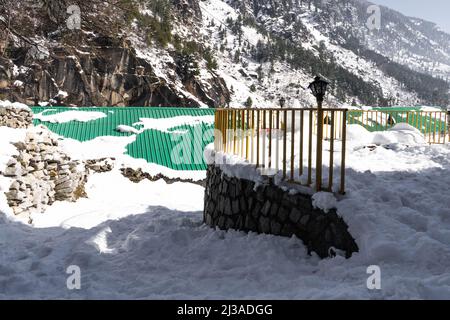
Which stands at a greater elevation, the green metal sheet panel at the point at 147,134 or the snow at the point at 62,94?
the snow at the point at 62,94

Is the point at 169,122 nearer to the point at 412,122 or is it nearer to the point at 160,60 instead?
the point at 412,122

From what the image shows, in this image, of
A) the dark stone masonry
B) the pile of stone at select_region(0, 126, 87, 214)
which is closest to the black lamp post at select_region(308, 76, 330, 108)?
the dark stone masonry

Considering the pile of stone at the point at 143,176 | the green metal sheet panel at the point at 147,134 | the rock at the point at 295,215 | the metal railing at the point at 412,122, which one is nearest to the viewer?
the rock at the point at 295,215

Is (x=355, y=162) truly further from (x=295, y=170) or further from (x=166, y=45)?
(x=166, y=45)

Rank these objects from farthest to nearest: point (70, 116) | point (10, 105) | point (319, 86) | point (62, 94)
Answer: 1. point (62, 94)
2. point (70, 116)
3. point (10, 105)
4. point (319, 86)

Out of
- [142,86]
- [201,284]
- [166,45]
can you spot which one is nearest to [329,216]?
[201,284]

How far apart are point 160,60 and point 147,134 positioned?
29.3 meters

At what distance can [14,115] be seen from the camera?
37.6 ft

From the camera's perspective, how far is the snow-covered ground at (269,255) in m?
3.31

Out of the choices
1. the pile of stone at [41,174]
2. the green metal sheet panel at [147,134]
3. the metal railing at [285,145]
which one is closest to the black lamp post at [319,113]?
the metal railing at [285,145]

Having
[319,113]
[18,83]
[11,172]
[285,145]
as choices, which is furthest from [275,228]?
[18,83]

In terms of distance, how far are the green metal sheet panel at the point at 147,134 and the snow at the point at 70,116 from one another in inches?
9.9

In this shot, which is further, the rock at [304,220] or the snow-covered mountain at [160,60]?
the snow-covered mountain at [160,60]

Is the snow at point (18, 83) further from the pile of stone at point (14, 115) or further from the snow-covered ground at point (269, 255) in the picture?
the snow-covered ground at point (269, 255)
